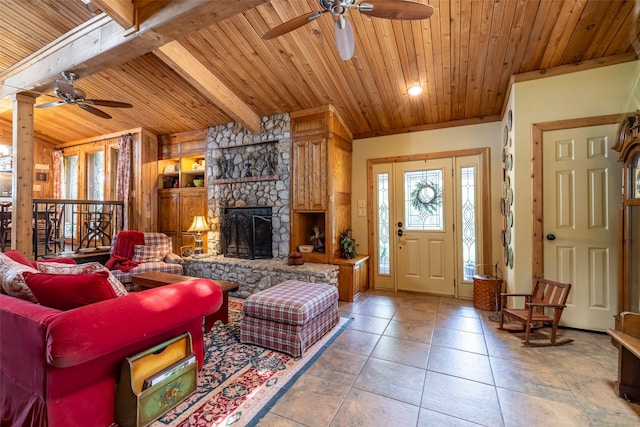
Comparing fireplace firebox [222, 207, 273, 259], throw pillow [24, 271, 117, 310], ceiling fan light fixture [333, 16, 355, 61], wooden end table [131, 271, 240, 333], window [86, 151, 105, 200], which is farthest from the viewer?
window [86, 151, 105, 200]

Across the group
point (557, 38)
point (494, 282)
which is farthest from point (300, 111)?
point (494, 282)

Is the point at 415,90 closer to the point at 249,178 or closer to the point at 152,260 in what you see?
the point at 249,178

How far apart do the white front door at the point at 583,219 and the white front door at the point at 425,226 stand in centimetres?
132

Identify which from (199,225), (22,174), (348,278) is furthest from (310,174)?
(22,174)

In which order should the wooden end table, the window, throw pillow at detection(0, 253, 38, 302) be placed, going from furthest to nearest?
the window → the wooden end table → throw pillow at detection(0, 253, 38, 302)

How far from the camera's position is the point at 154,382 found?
164 cm

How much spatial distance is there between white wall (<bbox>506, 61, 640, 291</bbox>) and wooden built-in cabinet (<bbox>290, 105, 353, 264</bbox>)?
2.31 meters

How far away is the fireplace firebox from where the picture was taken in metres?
4.70

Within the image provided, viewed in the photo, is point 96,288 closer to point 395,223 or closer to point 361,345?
point 361,345

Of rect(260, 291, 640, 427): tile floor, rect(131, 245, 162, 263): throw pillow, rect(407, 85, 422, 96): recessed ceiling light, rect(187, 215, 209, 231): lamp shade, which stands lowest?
rect(260, 291, 640, 427): tile floor

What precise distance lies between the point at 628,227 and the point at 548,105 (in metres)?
1.46

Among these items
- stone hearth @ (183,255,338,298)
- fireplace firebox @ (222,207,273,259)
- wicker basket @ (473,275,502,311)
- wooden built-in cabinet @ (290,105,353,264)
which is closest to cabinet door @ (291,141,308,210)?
wooden built-in cabinet @ (290,105,353,264)

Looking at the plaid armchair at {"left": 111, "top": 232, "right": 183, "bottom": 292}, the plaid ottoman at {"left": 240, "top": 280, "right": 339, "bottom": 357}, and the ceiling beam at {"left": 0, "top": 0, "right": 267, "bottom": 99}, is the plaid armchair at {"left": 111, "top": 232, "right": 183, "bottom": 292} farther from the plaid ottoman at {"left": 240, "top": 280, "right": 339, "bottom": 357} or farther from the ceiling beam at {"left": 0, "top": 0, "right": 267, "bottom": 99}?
the ceiling beam at {"left": 0, "top": 0, "right": 267, "bottom": 99}

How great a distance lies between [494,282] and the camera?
11.9ft
